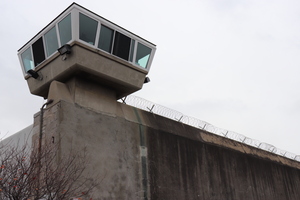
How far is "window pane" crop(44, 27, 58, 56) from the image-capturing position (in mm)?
14516

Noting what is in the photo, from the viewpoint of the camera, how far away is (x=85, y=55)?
544 inches

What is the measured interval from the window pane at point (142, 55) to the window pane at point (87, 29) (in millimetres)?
2145

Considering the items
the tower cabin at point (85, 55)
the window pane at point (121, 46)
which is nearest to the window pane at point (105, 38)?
the tower cabin at point (85, 55)

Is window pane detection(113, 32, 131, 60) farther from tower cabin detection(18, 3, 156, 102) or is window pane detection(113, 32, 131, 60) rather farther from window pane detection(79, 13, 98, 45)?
window pane detection(79, 13, 98, 45)

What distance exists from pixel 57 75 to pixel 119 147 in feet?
11.9

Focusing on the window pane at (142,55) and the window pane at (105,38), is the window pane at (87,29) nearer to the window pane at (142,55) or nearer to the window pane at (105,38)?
the window pane at (105,38)

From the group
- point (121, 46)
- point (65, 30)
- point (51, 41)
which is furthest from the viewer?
point (121, 46)

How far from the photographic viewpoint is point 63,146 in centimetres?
1258

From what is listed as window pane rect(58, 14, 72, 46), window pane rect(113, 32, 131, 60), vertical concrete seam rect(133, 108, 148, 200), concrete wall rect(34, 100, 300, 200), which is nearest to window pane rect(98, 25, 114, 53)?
window pane rect(113, 32, 131, 60)

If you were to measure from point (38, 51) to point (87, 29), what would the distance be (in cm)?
256

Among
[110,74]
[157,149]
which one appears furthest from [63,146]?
[157,149]

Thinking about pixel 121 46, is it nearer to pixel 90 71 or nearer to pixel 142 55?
pixel 142 55

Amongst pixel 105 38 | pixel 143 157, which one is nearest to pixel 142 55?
pixel 105 38

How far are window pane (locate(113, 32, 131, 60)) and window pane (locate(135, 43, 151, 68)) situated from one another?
55 cm
